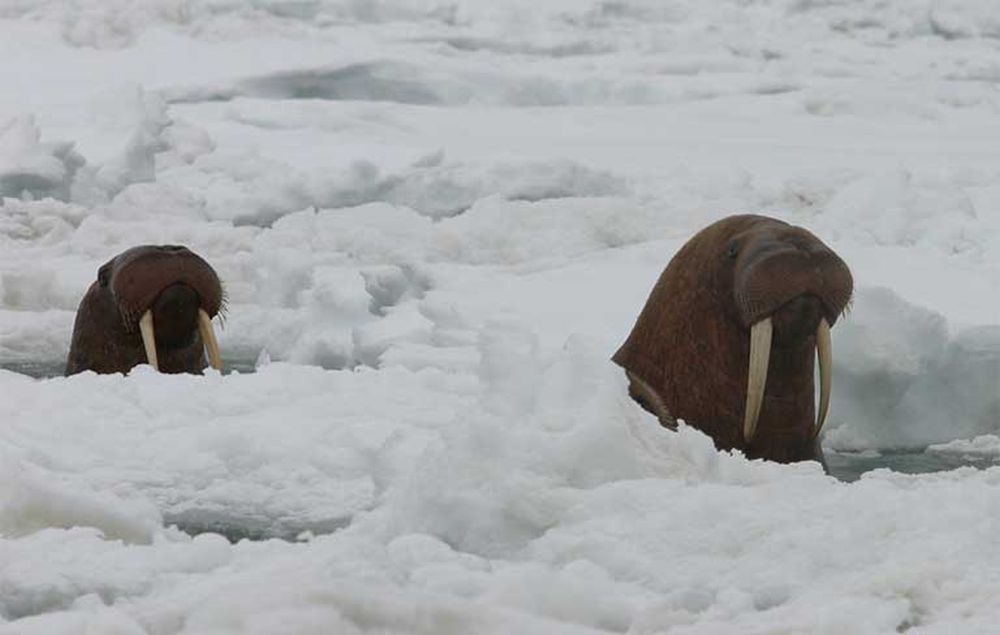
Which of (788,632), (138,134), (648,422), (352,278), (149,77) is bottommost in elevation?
(788,632)

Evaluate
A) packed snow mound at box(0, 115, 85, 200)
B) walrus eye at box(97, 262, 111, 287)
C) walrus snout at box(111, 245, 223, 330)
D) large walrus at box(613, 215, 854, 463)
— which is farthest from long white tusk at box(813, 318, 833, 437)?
packed snow mound at box(0, 115, 85, 200)

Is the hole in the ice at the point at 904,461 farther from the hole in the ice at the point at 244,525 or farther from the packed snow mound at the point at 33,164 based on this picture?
the packed snow mound at the point at 33,164

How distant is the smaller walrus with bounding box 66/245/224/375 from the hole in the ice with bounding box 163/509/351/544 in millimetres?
3057

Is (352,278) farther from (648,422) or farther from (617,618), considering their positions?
(617,618)

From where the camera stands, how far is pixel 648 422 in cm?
398

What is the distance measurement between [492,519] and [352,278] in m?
6.47

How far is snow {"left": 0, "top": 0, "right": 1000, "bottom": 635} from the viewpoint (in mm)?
3066

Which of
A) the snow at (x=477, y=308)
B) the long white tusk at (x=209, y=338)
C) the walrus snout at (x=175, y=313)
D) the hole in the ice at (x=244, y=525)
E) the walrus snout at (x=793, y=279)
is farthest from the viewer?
the walrus snout at (x=175, y=313)

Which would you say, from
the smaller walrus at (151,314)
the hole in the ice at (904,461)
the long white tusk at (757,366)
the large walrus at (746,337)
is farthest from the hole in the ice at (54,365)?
the long white tusk at (757,366)

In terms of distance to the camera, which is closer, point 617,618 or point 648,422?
point 617,618

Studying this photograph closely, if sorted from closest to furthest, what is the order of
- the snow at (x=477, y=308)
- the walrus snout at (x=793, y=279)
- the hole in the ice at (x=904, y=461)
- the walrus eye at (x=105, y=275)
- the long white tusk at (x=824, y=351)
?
1. the snow at (x=477, y=308)
2. the walrus snout at (x=793, y=279)
3. the long white tusk at (x=824, y=351)
4. the hole in the ice at (x=904, y=461)
5. the walrus eye at (x=105, y=275)

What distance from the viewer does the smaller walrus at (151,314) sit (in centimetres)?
707

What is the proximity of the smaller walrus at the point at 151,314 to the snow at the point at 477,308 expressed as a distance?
3.44 feet

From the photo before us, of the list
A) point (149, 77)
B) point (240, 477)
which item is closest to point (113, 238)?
point (149, 77)
